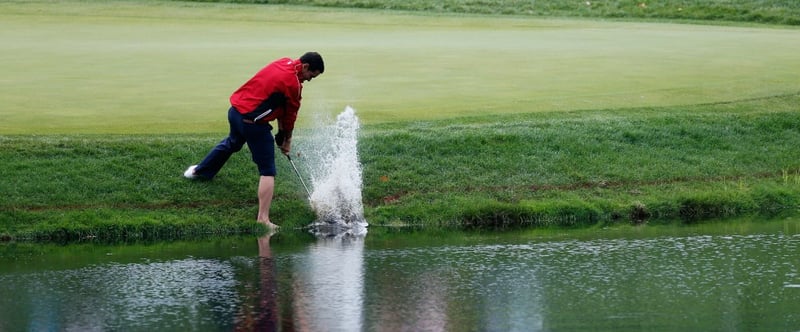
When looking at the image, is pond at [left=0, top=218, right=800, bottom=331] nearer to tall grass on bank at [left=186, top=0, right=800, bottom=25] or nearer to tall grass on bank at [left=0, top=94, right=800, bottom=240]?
tall grass on bank at [left=0, top=94, right=800, bottom=240]

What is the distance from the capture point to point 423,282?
9766 mm

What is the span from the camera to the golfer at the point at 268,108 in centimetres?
1210

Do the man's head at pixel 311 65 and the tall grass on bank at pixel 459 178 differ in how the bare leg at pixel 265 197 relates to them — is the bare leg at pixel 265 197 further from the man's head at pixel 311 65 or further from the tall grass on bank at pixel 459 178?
the man's head at pixel 311 65

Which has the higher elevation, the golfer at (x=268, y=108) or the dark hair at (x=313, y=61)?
the dark hair at (x=313, y=61)

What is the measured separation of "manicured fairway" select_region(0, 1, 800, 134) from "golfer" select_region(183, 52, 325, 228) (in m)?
2.50

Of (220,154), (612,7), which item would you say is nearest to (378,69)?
(220,154)

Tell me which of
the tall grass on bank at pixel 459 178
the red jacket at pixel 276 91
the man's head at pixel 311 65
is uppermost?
the man's head at pixel 311 65

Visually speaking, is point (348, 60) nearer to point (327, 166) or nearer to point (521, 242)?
point (327, 166)

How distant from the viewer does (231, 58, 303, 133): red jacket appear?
1211cm

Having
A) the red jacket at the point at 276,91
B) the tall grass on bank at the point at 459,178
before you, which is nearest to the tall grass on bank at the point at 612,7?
the tall grass on bank at the point at 459,178

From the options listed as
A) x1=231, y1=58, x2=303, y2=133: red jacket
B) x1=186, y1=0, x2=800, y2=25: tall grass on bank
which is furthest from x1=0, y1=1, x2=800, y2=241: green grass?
x1=186, y1=0, x2=800, y2=25: tall grass on bank

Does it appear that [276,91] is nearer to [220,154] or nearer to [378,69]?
[220,154]

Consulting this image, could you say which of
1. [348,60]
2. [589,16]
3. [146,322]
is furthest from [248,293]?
[589,16]

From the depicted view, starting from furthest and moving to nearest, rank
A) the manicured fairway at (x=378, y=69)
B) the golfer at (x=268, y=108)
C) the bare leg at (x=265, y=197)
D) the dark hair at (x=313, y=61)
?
the manicured fairway at (x=378, y=69)
the bare leg at (x=265, y=197)
the golfer at (x=268, y=108)
the dark hair at (x=313, y=61)
